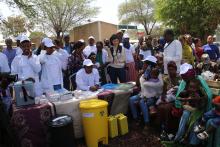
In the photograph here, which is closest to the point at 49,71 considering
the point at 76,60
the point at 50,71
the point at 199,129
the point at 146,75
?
the point at 50,71

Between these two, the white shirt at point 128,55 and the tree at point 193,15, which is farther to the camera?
the tree at point 193,15

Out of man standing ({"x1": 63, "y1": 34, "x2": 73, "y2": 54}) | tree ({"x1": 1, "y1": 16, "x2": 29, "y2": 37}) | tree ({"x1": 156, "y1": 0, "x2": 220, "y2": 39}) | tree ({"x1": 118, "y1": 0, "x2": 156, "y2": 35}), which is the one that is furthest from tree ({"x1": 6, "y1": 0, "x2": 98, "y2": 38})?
man standing ({"x1": 63, "y1": 34, "x2": 73, "y2": 54})

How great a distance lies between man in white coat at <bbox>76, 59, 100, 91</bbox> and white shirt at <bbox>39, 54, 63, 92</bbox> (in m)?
0.49

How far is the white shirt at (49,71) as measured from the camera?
637cm

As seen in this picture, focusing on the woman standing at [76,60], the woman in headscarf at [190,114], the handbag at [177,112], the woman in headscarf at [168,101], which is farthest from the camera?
the woman standing at [76,60]

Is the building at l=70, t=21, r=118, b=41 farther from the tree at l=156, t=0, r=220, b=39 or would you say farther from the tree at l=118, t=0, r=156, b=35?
the tree at l=118, t=0, r=156, b=35

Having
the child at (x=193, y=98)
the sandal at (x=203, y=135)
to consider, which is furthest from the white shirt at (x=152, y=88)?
the sandal at (x=203, y=135)

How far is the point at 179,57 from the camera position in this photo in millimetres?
7086

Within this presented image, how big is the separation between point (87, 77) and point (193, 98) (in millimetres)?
2613

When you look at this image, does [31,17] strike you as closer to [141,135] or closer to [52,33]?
[141,135]

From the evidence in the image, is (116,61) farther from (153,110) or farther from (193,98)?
→ (193,98)

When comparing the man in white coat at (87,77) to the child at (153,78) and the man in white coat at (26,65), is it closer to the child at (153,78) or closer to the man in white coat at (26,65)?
the man in white coat at (26,65)

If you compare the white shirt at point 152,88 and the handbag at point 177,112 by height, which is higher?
the white shirt at point 152,88

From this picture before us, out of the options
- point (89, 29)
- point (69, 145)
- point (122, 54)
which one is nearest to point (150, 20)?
point (89, 29)
